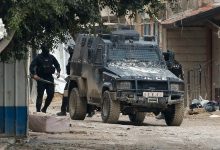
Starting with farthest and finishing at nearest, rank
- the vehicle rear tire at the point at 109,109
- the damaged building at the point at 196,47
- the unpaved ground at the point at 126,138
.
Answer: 1. the damaged building at the point at 196,47
2. the vehicle rear tire at the point at 109,109
3. the unpaved ground at the point at 126,138

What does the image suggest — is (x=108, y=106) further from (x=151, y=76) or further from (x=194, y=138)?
(x=194, y=138)

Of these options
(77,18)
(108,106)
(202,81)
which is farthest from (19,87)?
(202,81)

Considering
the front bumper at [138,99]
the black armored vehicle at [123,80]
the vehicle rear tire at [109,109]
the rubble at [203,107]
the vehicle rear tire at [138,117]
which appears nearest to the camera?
the front bumper at [138,99]

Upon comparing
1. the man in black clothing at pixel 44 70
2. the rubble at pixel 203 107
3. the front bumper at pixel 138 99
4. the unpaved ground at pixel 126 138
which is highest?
the man in black clothing at pixel 44 70

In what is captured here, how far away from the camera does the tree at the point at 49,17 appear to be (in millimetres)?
10820

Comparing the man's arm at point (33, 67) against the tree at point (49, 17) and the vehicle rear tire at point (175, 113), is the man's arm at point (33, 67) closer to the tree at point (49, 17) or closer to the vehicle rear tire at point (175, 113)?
the vehicle rear tire at point (175, 113)

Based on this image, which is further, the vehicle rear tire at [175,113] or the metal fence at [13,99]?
the vehicle rear tire at [175,113]

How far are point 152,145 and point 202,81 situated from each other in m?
16.2

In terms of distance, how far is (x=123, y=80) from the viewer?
19078 mm

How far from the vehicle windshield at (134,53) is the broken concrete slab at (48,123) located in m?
4.14

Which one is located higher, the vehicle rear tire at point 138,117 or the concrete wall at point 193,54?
the concrete wall at point 193,54

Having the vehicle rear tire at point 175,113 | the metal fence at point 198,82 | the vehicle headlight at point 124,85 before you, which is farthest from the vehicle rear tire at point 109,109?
the metal fence at point 198,82

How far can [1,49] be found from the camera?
1145 cm

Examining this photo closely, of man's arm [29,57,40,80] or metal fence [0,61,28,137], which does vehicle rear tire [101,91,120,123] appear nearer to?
man's arm [29,57,40,80]
